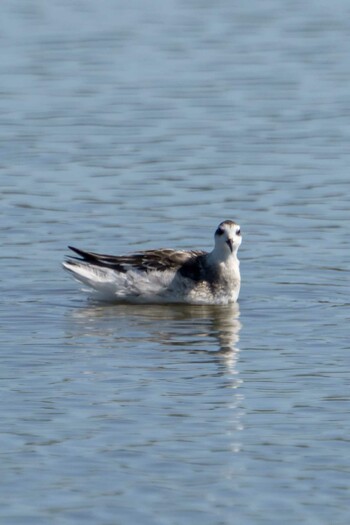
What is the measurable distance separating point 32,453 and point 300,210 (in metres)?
8.89

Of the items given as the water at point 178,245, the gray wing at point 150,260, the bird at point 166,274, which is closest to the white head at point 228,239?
the bird at point 166,274

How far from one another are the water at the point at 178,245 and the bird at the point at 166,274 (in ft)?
0.66

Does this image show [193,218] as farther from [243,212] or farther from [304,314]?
[304,314]

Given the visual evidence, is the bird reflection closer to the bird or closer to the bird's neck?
the bird

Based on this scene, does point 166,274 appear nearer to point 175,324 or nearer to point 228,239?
point 228,239

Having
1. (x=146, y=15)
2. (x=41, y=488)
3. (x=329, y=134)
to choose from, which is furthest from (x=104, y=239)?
(x=146, y=15)

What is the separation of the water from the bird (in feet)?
0.66

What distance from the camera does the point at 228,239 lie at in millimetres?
17922

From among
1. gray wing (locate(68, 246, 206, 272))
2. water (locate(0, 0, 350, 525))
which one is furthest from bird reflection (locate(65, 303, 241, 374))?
gray wing (locate(68, 246, 206, 272))

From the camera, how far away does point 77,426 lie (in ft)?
41.9

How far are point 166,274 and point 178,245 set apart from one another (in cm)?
160

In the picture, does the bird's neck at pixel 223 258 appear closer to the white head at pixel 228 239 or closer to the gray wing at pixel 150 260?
the white head at pixel 228 239

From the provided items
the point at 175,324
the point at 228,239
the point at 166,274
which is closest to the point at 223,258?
the point at 228,239

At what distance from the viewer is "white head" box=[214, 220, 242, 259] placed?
17922 millimetres
